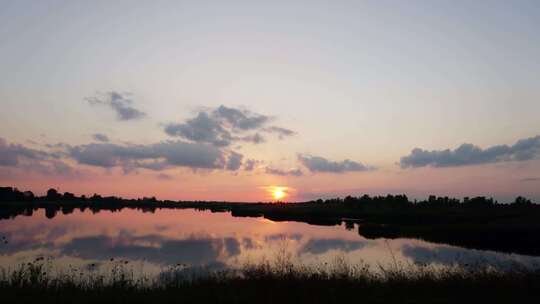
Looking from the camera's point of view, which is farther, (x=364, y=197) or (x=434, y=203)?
(x=364, y=197)

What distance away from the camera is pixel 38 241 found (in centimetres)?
4112

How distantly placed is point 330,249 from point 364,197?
332 ft

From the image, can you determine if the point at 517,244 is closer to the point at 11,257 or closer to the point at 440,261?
the point at 440,261

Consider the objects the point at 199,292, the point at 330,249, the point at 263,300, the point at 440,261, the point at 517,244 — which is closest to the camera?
the point at 263,300

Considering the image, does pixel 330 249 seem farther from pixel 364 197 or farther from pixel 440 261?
pixel 364 197

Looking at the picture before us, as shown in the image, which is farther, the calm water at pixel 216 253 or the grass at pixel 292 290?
the calm water at pixel 216 253

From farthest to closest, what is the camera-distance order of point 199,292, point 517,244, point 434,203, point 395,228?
point 434,203 < point 395,228 < point 517,244 < point 199,292

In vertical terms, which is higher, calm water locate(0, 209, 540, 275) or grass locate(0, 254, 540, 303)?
grass locate(0, 254, 540, 303)

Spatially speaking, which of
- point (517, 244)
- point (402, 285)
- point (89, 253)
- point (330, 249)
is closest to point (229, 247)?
point (330, 249)

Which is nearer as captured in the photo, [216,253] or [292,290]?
[292,290]

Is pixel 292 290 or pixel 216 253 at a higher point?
pixel 292 290

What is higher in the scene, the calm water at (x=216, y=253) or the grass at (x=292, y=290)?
the grass at (x=292, y=290)

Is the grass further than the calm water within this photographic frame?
No

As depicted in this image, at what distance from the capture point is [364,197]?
451 feet
